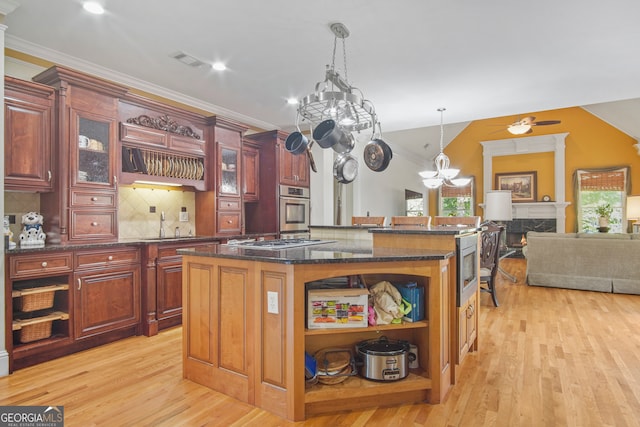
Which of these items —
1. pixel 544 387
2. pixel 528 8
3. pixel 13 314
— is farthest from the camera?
pixel 13 314

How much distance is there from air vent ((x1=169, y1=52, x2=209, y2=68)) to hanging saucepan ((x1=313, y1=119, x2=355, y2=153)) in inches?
61.6

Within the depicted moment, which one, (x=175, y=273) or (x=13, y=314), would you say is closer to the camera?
(x=13, y=314)

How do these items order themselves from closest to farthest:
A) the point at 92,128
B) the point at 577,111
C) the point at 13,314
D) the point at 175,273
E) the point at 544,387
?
the point at 544,387
the point at 13,314
the point at 92,128
the point at 175,273
the point at 577,111

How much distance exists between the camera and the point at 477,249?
2.97 metres

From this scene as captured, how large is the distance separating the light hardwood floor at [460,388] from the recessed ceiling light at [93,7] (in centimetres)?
257

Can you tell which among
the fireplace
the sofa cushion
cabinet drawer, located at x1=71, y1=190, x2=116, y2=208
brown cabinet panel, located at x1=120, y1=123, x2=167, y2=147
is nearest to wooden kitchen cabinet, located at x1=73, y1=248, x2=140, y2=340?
cabinet drawer, located at x1=71, y1=190, x2=116, y2=208

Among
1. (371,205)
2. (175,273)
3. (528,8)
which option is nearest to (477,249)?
(528,8)

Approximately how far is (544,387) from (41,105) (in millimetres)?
4198

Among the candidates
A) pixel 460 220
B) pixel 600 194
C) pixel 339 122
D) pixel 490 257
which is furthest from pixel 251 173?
pixel 600 194

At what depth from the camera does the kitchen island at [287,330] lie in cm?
200

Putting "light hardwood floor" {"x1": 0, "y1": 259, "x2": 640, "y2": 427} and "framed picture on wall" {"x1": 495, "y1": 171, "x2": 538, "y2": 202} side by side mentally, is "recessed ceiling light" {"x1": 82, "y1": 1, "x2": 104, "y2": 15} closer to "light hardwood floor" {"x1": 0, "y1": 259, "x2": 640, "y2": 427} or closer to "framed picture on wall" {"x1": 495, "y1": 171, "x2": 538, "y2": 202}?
"light hardwood floor" {"x1": 0, "y1": 259, "x2": 640, "y2": 427}

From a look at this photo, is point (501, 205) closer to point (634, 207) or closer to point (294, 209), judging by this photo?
point (634, 207)

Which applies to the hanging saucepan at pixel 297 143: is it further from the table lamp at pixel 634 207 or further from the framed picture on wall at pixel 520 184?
the framed picture on wall at pixel 520 184

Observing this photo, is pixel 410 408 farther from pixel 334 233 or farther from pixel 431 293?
pixel 334 233
